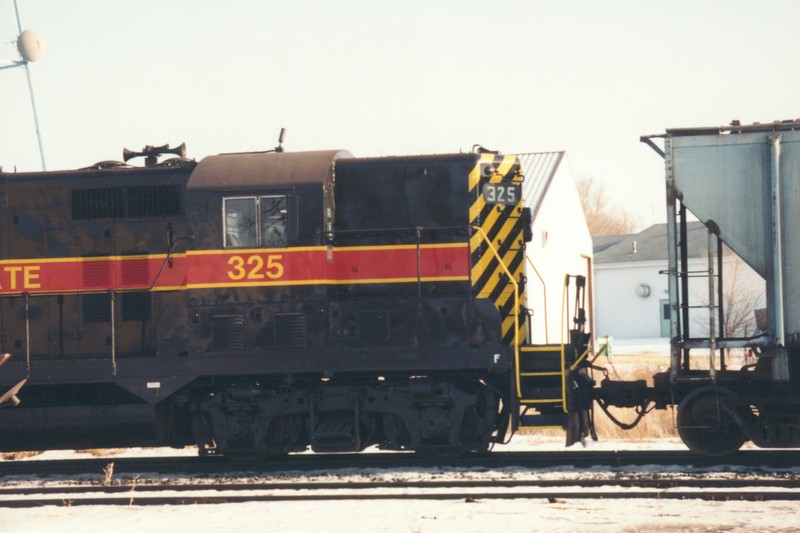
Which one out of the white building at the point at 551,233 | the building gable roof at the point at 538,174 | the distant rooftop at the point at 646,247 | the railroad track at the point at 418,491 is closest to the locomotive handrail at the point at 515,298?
the railroad track at the point at 418,491

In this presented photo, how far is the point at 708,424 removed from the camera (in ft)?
41.1

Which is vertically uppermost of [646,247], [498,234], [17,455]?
[646,247]

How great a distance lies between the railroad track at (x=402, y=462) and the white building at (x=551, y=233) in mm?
19856

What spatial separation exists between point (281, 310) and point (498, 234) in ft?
10.2

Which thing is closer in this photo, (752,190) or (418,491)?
(418,491)

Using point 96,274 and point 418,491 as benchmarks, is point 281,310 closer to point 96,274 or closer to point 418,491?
point 96,274

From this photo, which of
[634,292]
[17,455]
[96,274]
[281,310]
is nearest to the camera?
[281,310]

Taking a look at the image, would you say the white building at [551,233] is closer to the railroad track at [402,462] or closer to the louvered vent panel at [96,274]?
the railroad track at [402,462]

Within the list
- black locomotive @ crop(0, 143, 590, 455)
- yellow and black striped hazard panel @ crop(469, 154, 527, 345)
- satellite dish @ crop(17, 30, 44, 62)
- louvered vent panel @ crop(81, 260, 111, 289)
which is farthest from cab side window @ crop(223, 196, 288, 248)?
satellite dish @ crop(17, 30, 44, 62)

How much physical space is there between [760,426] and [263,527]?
6.65 meters

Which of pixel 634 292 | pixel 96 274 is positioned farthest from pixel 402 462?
pixel 634 292

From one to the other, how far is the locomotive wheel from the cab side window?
573 centimetres

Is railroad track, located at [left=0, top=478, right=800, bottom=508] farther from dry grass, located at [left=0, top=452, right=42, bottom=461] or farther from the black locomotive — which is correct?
dry grass, located at [left=0, top=452, right=42, bottom=461]

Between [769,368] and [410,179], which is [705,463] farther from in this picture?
[410,179]
